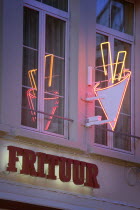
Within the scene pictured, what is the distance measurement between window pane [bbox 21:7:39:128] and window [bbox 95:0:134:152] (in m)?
1.81

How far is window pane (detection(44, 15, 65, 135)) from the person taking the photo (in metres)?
17.7

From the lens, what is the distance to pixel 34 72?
17516mm

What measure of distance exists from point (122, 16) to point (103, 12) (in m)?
0.64

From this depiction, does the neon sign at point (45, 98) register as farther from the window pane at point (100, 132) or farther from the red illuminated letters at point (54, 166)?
the window pane at point (100, 132)

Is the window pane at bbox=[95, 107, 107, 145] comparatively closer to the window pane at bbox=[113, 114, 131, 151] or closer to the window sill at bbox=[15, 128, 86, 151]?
the window pane at bbox=[113, 114, 131, 151]

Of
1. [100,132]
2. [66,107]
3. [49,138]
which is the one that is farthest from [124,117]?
[49,138]

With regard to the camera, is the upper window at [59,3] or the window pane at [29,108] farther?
the upper window at [59,3]

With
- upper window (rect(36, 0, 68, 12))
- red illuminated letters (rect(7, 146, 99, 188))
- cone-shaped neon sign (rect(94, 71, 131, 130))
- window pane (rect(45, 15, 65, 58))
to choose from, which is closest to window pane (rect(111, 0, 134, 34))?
upper window (rect(36, 0, 68, 12))

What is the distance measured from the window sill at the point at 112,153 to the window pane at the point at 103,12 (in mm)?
2666

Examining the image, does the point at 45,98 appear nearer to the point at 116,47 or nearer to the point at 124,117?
the point at 124,117

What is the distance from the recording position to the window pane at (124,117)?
63.2 ft

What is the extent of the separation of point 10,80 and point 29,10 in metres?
1.75

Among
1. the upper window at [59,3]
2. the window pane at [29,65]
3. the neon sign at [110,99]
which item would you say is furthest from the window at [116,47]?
the window pane at [29,65]

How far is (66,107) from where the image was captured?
18016 mm
